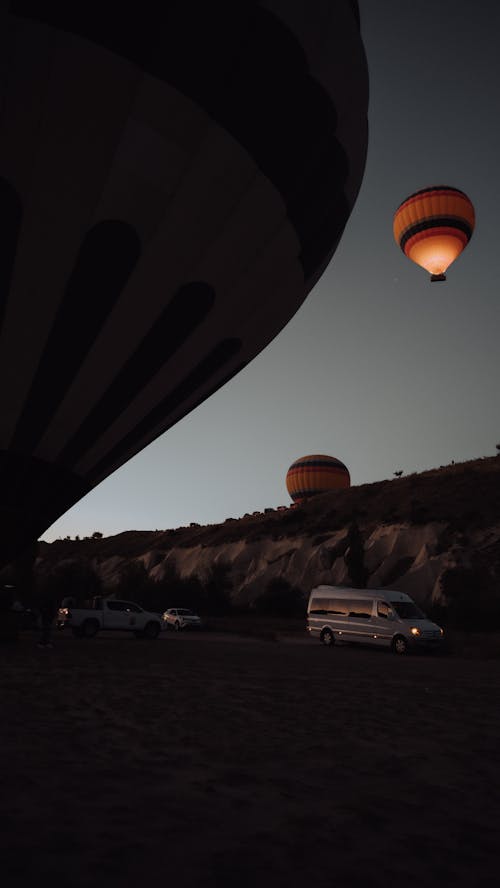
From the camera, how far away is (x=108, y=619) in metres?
25.4

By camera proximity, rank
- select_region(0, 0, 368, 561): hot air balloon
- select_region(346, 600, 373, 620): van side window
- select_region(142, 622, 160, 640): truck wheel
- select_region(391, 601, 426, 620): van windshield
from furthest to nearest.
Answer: select_region(142, 622, 160, 640): truck wheel, select_region(346, 600, 373, 620): van side window, select_region(391, 601, 426, 620): van windshield, select_region(0, 0, 368, 561): hot air balloon

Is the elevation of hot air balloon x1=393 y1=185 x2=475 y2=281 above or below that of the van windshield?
above

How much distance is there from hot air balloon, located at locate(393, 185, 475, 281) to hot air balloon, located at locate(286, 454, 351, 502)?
135 ft

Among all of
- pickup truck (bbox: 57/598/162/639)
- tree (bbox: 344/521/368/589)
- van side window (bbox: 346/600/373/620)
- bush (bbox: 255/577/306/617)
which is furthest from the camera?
bush (bbox: 255/577/306/617)

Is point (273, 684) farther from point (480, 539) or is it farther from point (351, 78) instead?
point (480, 539)

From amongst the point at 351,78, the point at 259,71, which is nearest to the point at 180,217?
the point at 259,71

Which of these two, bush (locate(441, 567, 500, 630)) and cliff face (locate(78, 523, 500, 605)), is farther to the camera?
cliff face (locate(78, 523, 500, 605))

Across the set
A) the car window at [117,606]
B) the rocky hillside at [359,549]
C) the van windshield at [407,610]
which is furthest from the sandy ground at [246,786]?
the rocky hillside at [359,549]

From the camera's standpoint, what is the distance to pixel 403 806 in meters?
4.31

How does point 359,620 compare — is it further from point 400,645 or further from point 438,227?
point 438,227

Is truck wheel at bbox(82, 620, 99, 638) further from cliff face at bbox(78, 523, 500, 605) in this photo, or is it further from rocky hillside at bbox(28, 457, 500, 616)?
cliff face at bbox(78, 523, 500, 605)

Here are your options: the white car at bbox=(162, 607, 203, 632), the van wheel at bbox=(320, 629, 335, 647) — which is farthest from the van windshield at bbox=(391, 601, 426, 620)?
the white car at bbox=(162, 607, 203, 632)

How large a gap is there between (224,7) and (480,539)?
42.8 metres

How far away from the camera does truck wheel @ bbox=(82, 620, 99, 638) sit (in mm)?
25000
